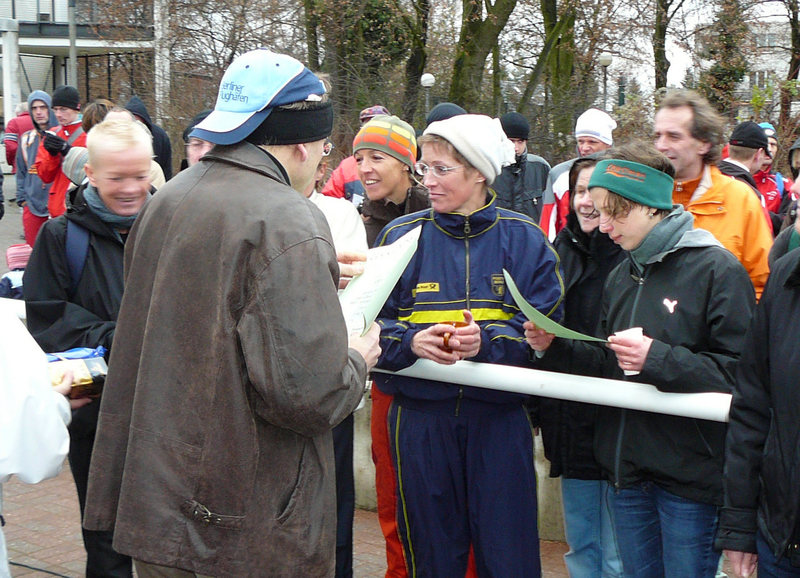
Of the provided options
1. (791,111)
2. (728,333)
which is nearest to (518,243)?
(728,333)

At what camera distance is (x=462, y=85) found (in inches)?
792

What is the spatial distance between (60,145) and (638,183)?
700 cm

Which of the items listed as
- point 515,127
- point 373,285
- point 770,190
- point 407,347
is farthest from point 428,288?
point 770,190

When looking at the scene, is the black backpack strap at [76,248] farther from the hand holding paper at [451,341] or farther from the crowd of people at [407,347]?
the hand holding paper at [451,341]

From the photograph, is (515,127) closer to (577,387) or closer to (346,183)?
(346,183)

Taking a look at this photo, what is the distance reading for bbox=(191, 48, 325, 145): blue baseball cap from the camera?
2572 mm

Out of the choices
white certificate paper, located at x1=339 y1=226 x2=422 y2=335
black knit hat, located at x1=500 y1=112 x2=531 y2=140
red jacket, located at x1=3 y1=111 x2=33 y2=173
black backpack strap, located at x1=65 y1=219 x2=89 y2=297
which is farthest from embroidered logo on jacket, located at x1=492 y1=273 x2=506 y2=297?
red jacket, located at x1=3 y1=111 x2=33 y2=173

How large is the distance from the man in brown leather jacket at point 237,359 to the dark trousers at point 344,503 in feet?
5.39

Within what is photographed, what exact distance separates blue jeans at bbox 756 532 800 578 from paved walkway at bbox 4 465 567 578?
7.01 ft

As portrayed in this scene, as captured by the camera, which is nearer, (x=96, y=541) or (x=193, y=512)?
(x=193, y=512)

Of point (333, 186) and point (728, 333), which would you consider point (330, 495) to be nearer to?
point (728, 333)

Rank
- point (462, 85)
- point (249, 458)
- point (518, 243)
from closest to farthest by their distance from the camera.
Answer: point (249, 458), point (518, 243), point (462, 85)

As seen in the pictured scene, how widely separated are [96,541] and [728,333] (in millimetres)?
2625

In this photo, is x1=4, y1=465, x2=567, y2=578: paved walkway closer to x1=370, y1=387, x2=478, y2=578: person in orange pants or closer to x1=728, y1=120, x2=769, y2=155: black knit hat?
x1=370, y1=387, x2=478, y2=578: person in orange pants
